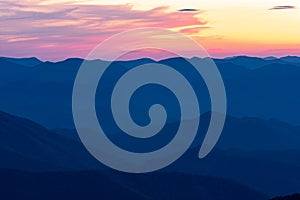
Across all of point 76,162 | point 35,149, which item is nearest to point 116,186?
point 76,162

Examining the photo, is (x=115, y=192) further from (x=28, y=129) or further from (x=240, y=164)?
(x=240, y=164)

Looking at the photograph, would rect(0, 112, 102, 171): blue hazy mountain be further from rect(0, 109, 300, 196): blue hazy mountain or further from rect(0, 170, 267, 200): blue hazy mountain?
rect(0, 170, 267, 200): blue hazy mountain

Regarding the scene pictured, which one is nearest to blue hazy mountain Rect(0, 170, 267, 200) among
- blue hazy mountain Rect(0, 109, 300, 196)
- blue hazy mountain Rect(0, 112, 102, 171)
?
blue hazy mountain Rect(0, 109, 300, 196)

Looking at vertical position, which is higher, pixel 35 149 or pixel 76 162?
pixel 35 149

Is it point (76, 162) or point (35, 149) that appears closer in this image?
point (35, 149)

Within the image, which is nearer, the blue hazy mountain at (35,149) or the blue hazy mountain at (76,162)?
the blue hazy mountain at (35,149)

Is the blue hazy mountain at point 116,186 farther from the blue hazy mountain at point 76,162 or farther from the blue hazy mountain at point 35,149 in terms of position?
the blue hazy mountain at point 35,149

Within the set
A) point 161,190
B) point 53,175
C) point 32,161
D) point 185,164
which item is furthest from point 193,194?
point 185,164

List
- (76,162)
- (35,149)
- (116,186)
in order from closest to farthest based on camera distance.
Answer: (116,186), (35,149), (76,162)

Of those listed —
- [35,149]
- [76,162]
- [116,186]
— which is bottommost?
[76,162]

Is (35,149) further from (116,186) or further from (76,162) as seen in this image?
(116,186)

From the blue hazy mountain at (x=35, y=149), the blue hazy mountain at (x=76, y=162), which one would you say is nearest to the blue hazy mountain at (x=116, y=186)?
the blue hazy mountain at (x=76, y=162)

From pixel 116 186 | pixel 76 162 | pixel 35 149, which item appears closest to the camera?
pixel 116 186

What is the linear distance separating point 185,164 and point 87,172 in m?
65.0
